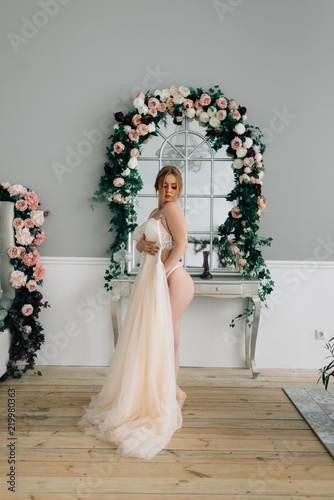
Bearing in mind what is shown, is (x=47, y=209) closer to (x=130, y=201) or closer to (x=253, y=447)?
(x=130, y=201)

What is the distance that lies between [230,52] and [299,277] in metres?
2.17

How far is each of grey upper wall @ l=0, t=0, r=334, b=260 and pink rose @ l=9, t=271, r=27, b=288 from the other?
0.60 metres

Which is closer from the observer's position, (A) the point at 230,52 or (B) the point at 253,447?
(B) the point at 253,447

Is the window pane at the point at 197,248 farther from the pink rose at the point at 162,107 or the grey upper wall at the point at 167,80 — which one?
the pink rose at the point at 162,107

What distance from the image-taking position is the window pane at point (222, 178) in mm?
4027

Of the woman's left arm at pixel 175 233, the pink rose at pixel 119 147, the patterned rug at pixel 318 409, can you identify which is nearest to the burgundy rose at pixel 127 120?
the pink rose at pixel 119 147

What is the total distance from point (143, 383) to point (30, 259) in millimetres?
1713

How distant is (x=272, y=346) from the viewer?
4094mm

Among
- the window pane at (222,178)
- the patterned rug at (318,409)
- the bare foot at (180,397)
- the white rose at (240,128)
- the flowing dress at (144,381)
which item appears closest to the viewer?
the flowing dress at (144,381)

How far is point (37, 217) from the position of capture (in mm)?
3871

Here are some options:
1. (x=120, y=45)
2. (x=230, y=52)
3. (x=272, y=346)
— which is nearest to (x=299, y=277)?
(x=272, y=346)

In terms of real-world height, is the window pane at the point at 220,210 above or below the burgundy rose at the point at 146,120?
below

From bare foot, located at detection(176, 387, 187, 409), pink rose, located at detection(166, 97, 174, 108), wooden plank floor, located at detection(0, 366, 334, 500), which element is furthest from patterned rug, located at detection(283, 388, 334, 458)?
pink rose, located at detection(166, 97, 174, 108)

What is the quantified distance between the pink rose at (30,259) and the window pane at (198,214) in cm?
142
